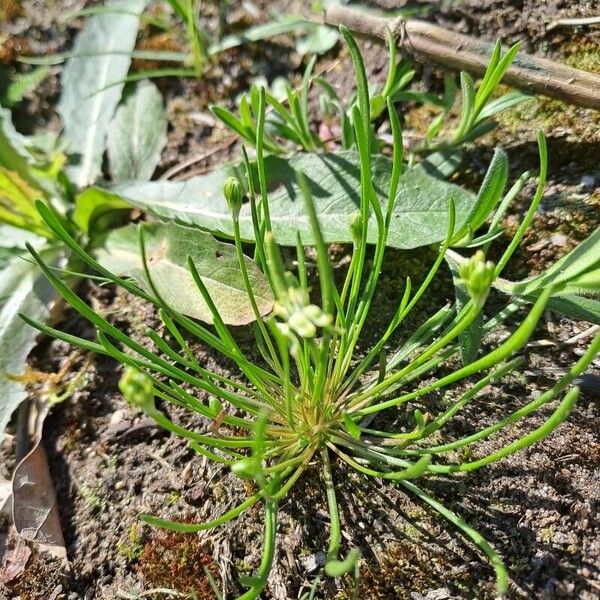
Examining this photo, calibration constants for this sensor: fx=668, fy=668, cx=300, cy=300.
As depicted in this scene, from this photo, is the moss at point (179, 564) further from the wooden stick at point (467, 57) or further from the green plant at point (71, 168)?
the wooden stick at point (467, 57)

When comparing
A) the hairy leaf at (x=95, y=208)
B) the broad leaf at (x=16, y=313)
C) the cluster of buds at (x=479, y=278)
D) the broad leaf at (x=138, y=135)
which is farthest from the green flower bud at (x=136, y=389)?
the broad leaf at (x=138, y=135)

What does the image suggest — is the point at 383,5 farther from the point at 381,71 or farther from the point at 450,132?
the point at 450,132

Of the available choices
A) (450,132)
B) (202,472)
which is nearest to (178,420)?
(202,472)

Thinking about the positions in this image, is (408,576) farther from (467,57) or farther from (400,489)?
(467,57)

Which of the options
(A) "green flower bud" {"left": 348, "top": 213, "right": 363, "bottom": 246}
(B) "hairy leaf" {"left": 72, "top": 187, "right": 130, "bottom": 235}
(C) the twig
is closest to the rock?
(A) "green flower bud" {"left": 348, "top": 213, "right": 363, "bottom": 246}

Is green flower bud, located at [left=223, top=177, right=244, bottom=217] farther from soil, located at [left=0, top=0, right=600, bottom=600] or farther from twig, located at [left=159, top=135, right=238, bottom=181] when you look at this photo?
twig, located at [left=159, top=135, right=238, bottom=181]

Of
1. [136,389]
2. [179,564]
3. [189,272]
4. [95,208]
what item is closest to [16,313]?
[95,208]
